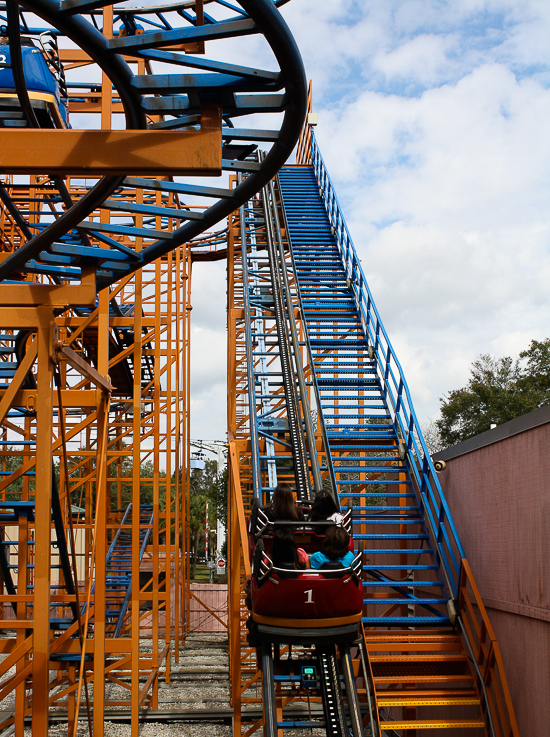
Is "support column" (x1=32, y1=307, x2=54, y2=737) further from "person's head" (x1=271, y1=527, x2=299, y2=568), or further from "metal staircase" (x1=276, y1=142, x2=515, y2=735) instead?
"metal staircase" (x1=276, y1=142, x2=515, y2=735)

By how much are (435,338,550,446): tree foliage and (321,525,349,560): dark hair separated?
2484 centimetres

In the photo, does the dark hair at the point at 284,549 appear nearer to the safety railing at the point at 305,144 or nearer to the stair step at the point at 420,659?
the stair step at the point at 420,659

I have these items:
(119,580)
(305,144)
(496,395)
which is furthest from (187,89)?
(496,395)

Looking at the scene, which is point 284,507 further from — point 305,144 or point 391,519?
point 305,144

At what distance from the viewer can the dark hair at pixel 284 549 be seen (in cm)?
545

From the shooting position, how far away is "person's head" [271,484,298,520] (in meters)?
5.97

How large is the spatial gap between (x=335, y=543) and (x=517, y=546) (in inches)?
89.8

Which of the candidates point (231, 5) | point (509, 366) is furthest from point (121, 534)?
point (509, 366)

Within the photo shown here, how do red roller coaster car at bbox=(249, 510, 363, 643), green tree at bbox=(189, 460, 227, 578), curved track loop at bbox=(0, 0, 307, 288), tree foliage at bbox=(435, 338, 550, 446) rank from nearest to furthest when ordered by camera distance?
curved track loop at bbox=(0, 0, 307, 288), red roller coaster car at bbox=(249, 510, 363, 643), tree foliage at bbox=(435, 338, 550, 446), green tree at bbox=(189, 460, 227, 578)

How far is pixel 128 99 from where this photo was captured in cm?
357

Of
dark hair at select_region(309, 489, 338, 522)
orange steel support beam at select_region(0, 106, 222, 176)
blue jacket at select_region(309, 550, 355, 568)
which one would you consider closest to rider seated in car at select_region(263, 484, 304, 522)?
dark hair at select_region(309, 489, 338, 522)

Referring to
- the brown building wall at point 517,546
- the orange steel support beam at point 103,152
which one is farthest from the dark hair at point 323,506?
the orange steel support beam at point 103,152

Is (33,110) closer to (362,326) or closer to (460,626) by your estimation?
(460,626)

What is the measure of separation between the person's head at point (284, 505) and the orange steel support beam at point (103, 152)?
333 cm
